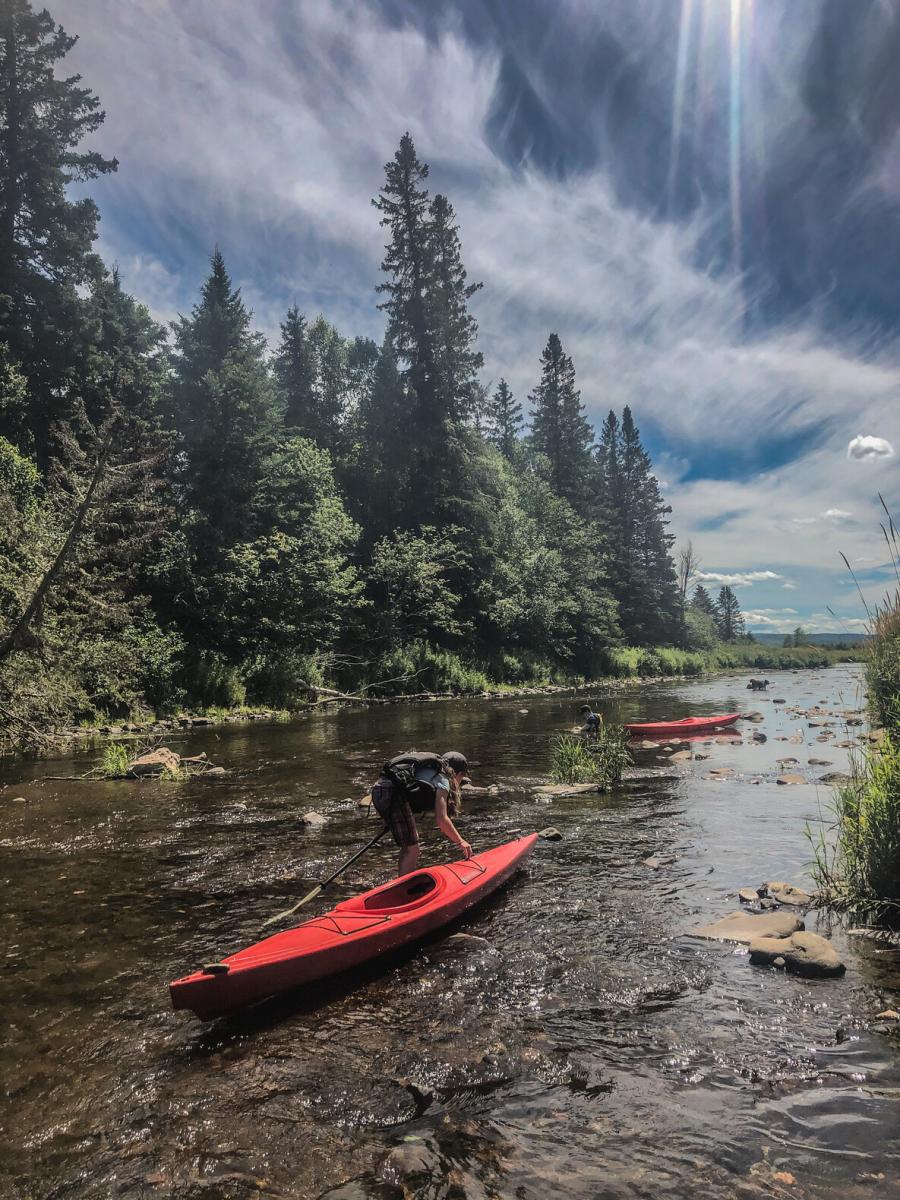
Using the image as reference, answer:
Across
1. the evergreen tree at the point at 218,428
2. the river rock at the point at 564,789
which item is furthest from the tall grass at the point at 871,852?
the evergreen tree at the point at 218,428

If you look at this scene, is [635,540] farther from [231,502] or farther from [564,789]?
[564,789]

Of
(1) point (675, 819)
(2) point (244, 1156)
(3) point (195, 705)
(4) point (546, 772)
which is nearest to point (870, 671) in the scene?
(1) point (675, 819)

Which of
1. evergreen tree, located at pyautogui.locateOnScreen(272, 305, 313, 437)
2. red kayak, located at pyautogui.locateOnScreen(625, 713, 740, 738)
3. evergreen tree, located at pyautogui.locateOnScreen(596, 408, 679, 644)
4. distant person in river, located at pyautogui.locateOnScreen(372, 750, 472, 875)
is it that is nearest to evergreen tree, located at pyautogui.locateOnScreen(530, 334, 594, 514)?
evergreen tree, located at pyautogui.locateOnScreen(596, 408, 679, 644)

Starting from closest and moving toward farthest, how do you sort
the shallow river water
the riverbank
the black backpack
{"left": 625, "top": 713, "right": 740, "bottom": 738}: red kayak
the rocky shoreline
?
the shallow river water → the black backpack → the riverbank → the rocky shoreline → {"left": 625, "top": 713, "right": 740, "bottom": 738}: red kayak

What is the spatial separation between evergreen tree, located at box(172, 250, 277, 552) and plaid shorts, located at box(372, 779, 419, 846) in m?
20.6

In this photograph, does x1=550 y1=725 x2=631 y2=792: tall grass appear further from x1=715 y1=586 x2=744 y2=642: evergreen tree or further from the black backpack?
x1=715 y1=586 x2=744 y2=642: evergreen tree

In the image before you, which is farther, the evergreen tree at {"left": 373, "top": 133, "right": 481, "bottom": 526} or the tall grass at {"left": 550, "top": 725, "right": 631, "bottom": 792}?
the evergreen tree at {"left": 373, "top": 133, "right": 481, "bottom": 526}

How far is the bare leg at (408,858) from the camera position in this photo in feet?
20.9

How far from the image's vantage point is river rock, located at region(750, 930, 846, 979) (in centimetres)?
459

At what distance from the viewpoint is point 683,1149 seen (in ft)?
9.68

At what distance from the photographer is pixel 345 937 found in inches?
185

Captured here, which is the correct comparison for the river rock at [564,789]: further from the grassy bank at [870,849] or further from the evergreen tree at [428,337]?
the evergreen tree at [428,337]

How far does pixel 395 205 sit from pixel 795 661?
5585 cm

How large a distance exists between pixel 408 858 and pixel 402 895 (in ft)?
2.41
